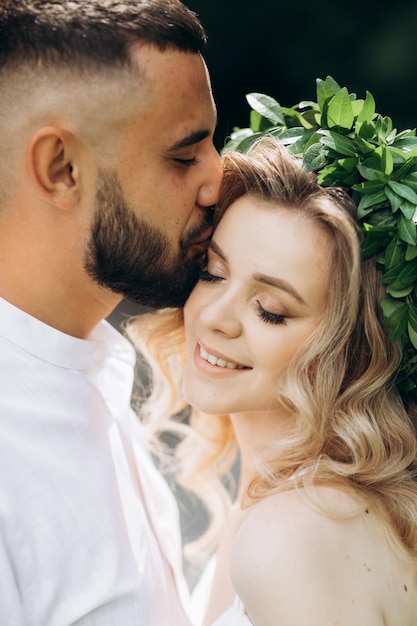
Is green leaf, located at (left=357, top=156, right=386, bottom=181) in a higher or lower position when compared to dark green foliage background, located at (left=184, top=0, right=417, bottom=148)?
higher

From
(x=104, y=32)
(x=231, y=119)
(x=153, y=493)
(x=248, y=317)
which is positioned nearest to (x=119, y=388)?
(x=153, y=493)

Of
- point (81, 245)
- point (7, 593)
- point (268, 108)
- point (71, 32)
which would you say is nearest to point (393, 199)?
point (268, 108)

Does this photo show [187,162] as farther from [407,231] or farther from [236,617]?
[236,617]

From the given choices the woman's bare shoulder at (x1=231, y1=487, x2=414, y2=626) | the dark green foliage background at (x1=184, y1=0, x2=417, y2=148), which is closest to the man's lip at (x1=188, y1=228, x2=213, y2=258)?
the woman's bare shoulder at (x1=231, y1=487, x2=414, y2=626)

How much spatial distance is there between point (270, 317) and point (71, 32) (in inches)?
42.7

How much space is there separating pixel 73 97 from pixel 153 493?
1.51 meters

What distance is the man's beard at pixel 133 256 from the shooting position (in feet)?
9.73

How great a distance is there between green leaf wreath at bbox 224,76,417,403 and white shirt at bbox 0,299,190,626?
38.6 inches

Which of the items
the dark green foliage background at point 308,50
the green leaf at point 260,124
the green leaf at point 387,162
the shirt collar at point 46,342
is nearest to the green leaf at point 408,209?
the green leaf at point 387,162

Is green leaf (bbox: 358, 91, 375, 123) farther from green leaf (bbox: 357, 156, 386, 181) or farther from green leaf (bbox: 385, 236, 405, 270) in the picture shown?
green leaf (bbox: 385, 236, 405, 270)

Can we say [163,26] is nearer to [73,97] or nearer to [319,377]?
[73,97]

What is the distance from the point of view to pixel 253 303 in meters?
3.03

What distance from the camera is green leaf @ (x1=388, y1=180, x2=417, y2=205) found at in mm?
2848

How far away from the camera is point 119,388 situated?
3494 millimetres
